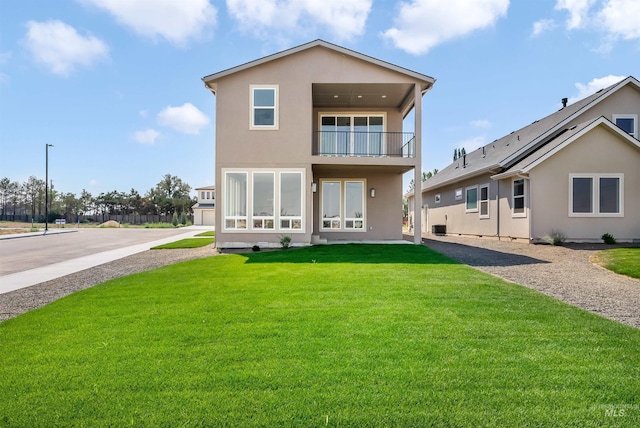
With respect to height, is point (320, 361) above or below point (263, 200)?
below

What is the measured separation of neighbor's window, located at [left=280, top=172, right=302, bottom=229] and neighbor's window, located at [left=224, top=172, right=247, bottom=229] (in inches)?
57.8

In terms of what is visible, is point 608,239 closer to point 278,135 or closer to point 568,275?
point 568,275

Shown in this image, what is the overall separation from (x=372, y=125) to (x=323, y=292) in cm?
1167

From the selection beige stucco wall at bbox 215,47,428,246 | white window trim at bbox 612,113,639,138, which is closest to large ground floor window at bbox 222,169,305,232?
beige stucco wall at bbox 215,47,428,246

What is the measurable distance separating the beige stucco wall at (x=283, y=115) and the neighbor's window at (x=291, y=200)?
0.30 metres

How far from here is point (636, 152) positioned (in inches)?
553

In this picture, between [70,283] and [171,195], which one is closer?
[70,283]

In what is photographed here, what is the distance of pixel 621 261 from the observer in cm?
931

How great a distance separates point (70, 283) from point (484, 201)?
56.7ft

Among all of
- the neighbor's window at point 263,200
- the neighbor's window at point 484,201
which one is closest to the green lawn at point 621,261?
the neighbor's window at point 484,201

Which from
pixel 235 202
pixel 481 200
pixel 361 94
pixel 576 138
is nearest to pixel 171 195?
pixel 235 202

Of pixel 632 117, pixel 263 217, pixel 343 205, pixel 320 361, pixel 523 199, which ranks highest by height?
pixel 632 117

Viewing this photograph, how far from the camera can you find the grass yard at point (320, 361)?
254 centimetres

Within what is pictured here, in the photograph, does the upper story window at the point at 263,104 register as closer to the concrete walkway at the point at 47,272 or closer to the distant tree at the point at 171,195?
the concrete walkway at the point at 47,272
